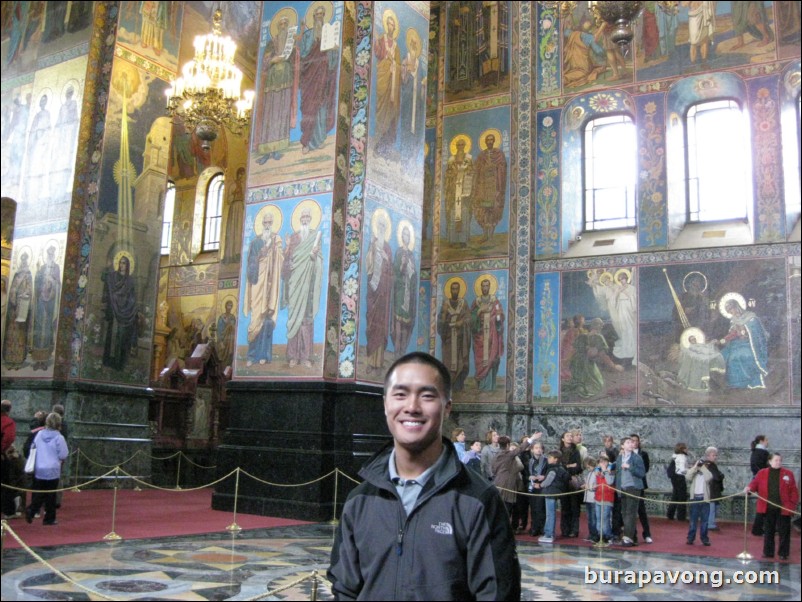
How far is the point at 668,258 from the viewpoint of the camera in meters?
16.6

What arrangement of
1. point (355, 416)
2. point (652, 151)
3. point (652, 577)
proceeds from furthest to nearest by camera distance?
point (652, 151) → point (355, 416) → point (652, 577)

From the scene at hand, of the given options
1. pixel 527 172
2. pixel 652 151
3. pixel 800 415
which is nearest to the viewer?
pixel 800 415

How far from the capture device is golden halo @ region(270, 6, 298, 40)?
12766mm

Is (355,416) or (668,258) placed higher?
(668,258)

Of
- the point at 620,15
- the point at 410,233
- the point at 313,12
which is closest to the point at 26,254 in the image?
the point at 313,12

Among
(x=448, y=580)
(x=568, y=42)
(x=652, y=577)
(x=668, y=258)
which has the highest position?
(x=568, y=42)

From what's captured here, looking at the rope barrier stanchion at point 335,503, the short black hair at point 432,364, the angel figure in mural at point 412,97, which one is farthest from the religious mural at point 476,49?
the short black hair at point 432,364

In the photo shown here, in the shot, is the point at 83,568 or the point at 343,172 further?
the point at 343,172

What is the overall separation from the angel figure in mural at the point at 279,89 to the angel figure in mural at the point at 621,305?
7.92 m

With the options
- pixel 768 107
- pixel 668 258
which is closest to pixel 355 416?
pixel 668 258

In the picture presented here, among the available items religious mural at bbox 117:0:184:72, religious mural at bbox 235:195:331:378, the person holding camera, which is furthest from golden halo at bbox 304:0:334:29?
the person holding camera

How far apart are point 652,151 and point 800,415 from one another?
612 cm

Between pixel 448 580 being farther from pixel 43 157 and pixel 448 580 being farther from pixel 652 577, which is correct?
pixel 43 157

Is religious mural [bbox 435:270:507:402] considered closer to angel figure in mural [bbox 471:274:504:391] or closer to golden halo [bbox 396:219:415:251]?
angel figure in mural [bbox 471:274:504:391]
